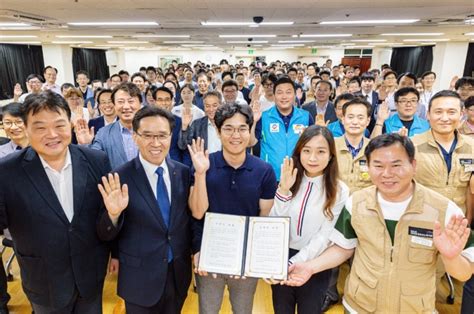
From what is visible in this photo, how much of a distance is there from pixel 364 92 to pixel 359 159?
3655mm

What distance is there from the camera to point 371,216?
1.54 meters

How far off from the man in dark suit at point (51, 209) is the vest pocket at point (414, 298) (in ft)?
5.57

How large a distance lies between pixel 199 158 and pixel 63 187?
769 mm

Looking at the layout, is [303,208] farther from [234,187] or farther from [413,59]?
[413,59]

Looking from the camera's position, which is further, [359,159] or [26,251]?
[359,159]

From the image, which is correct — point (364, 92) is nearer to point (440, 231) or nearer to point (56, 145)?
point (440, 231)

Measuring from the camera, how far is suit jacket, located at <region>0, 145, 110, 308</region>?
1529mm

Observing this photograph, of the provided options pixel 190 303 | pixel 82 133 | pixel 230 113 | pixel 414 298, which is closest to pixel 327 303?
pixel 190 303

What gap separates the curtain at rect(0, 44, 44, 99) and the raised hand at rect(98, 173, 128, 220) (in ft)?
58.2

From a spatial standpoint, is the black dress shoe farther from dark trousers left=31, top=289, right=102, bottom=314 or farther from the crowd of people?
dark trousers left=31, top=289, right=102, bottom=314

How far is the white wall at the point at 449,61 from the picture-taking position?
1345cm

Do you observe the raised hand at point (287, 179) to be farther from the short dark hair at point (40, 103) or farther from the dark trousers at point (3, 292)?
the dark trousers at point (3, 292)

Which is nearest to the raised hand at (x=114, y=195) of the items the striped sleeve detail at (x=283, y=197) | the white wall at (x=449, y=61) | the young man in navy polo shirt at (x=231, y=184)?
the young man in navy polo shirt at (x=231, y=184)

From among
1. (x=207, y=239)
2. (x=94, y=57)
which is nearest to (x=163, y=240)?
(x=207, y=239)
